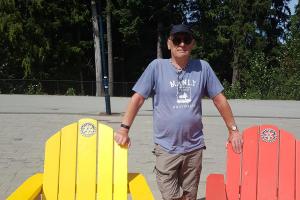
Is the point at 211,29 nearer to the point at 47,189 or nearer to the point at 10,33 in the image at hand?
the point at 10,33

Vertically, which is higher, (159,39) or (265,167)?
(265,167)

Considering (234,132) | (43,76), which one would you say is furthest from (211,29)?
(234,132)

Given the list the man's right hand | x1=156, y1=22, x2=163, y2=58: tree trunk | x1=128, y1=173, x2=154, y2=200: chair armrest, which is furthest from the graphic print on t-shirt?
x1=156, y1=22, x2=163, y2=58: tree trunk

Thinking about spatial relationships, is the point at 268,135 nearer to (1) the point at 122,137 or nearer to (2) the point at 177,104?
(2) the point at 177,104

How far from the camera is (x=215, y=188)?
4.01 metres

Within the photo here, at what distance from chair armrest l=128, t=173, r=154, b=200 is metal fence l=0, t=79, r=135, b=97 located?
88.5ft

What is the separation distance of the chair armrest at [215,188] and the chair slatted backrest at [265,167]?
0.10 m

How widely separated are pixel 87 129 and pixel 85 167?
A: 0.32 m

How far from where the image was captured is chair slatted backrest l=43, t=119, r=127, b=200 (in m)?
4.14

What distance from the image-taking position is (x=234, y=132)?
4.13 metres

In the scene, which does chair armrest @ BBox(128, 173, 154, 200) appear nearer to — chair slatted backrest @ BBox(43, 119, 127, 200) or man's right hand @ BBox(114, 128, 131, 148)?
chair slatted backrest @ BBox(43, 119, 127, 200)

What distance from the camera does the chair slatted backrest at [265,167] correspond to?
4199mm

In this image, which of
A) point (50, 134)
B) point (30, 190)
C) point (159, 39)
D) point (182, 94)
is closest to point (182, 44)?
point (182, 94)

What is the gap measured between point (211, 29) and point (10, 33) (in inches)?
617
